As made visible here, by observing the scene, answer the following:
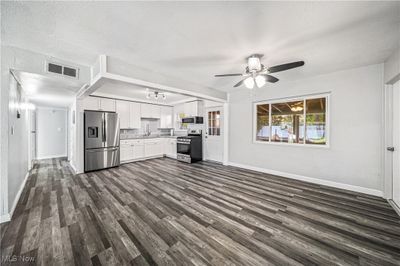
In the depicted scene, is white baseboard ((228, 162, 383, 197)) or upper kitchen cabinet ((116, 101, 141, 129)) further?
upper kitchen cabinet ((116, 101, 141, 129))

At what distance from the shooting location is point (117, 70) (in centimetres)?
267

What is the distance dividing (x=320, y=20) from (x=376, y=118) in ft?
8.45

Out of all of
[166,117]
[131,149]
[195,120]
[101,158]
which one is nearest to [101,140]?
[101,158]

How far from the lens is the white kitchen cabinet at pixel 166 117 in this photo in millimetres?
7062

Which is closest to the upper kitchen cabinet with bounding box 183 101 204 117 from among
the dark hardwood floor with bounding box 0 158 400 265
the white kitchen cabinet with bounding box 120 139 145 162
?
the white kitchen cabinet with bounding box 120 139 145 162

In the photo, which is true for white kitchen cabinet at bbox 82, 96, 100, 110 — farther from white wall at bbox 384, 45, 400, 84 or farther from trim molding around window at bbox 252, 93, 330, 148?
white wall at bbox 384, 45, 400, 84

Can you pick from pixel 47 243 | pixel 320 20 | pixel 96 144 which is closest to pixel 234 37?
pixel 320 20

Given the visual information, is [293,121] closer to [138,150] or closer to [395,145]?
[395,145]

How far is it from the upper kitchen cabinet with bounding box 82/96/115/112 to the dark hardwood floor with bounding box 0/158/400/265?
8.20ft

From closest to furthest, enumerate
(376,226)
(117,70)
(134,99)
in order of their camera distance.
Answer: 1. (376,226)
2. (117,70)
3. (134,99)

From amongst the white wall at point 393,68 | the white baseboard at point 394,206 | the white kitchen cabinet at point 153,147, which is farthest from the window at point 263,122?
the white kitchen cabinet at point 153,147

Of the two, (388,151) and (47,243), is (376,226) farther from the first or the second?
(47,243)

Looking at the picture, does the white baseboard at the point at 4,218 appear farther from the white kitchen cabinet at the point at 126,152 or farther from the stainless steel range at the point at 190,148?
the stainless steel range at the point at 190,148

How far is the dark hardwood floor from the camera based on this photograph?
5.05ft
